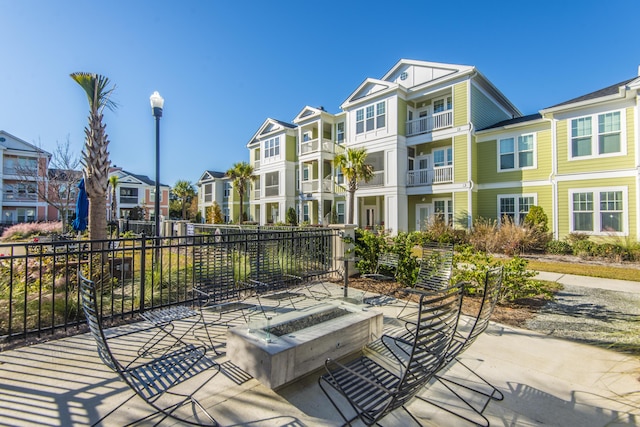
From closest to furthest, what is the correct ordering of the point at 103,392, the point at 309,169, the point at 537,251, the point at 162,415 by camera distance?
the point at 162,415 < the point at 103,392 < the point at 537,251 < the point at 309,169

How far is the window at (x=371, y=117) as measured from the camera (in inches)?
775

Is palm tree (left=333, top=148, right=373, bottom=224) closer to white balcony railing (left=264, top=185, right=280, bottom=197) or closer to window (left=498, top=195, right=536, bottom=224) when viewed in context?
window (left=498, top=195, right=536, bottom=224)

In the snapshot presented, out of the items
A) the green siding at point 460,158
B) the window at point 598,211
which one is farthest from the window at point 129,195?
the window at point 598,211

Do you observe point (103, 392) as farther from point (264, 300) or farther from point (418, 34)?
point (418, 34)

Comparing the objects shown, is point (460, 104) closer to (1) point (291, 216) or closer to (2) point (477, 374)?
(1) point (291, 216)

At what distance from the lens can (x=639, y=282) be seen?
7.95 metres

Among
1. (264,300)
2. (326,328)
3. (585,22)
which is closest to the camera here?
(326,328)

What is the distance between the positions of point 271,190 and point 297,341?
88.8 ft

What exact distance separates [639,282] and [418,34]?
1362 centimetres

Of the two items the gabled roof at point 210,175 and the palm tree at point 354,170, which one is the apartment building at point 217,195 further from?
the palm tree at point 354,170

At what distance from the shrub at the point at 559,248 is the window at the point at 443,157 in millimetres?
6848

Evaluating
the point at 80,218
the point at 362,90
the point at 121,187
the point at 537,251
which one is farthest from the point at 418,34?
the point at 121,187

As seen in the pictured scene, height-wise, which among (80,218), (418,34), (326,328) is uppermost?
(418,34)

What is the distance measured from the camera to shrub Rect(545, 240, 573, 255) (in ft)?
43.6
